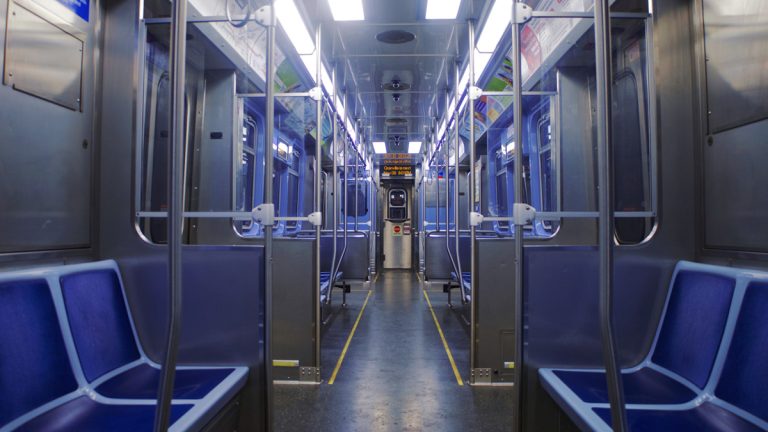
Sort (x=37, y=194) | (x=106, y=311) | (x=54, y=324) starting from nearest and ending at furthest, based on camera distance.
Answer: (x=54, y=324)
(x=37, y=194)
(x=106, y=311)

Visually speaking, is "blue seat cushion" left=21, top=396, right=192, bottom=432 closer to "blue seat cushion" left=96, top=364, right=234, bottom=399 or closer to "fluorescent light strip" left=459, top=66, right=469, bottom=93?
"blue seat cushion" left=96, top=364, right=234, bottom=399

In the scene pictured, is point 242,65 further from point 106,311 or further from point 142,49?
point 106,311

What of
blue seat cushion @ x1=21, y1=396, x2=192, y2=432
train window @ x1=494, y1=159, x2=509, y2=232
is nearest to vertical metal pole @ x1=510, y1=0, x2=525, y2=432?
blue seat cushion @ x1=21, y1=396, x2=192, y2=432

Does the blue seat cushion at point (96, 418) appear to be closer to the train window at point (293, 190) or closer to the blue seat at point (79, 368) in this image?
the blue seat at point (79, 368)

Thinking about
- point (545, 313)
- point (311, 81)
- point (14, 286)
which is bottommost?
point (545, 313)

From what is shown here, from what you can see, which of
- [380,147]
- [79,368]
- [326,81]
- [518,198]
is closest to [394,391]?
[518,198]

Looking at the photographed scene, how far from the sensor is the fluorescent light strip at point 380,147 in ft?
35.0

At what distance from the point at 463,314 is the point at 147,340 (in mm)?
3965

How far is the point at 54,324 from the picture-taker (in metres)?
1.77

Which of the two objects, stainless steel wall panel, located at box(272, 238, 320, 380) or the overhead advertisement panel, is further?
stainless steel wall panel, located at box(272, 238, 320, 380)

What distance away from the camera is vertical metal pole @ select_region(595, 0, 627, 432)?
1125 millimetres

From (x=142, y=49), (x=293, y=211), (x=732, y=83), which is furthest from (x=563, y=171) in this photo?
(x=293, y=211)

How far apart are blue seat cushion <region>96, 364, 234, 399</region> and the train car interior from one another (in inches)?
0.6

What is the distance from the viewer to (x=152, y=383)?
198cm
